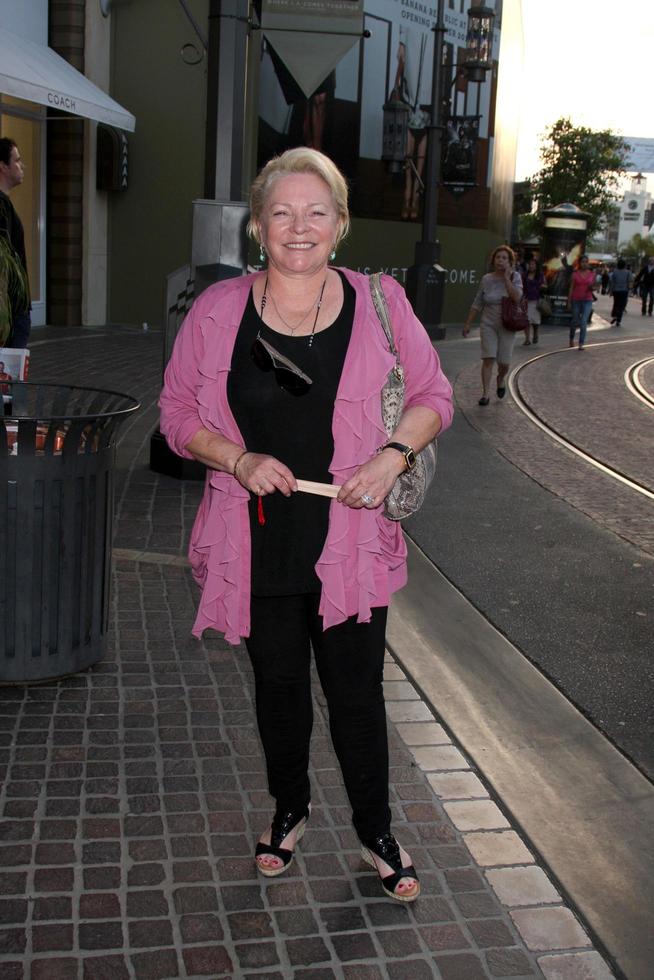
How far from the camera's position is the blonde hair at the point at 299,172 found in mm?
2848

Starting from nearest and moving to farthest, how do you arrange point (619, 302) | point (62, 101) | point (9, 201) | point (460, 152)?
point (9, 201)
point (62, 101)
point (460, 152)
point (619, 302)

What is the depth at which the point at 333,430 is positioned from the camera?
2.84m

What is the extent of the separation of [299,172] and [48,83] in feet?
39.9

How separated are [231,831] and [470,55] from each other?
67.1 feet

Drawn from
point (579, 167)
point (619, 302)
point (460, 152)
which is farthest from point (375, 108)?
point (579, 167)

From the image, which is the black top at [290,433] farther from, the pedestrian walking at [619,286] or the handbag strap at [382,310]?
the pedestrian walking at [619,286]

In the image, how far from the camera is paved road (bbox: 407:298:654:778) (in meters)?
4.91

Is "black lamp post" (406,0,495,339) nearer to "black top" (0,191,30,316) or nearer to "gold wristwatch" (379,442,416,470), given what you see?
"black top" (0,191,30,316)

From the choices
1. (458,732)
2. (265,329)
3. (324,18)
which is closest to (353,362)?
(265,329)

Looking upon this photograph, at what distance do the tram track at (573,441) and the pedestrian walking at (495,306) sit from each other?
691 mm

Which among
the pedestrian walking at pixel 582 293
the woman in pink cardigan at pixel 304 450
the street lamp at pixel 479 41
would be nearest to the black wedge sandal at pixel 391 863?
the woman in pink cardigan at pixel 304 450

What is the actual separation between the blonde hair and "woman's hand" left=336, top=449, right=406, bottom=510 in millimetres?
593

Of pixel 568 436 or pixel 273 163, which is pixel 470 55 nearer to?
pixel 568 436

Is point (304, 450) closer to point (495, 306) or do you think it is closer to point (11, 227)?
point (11, 227)
